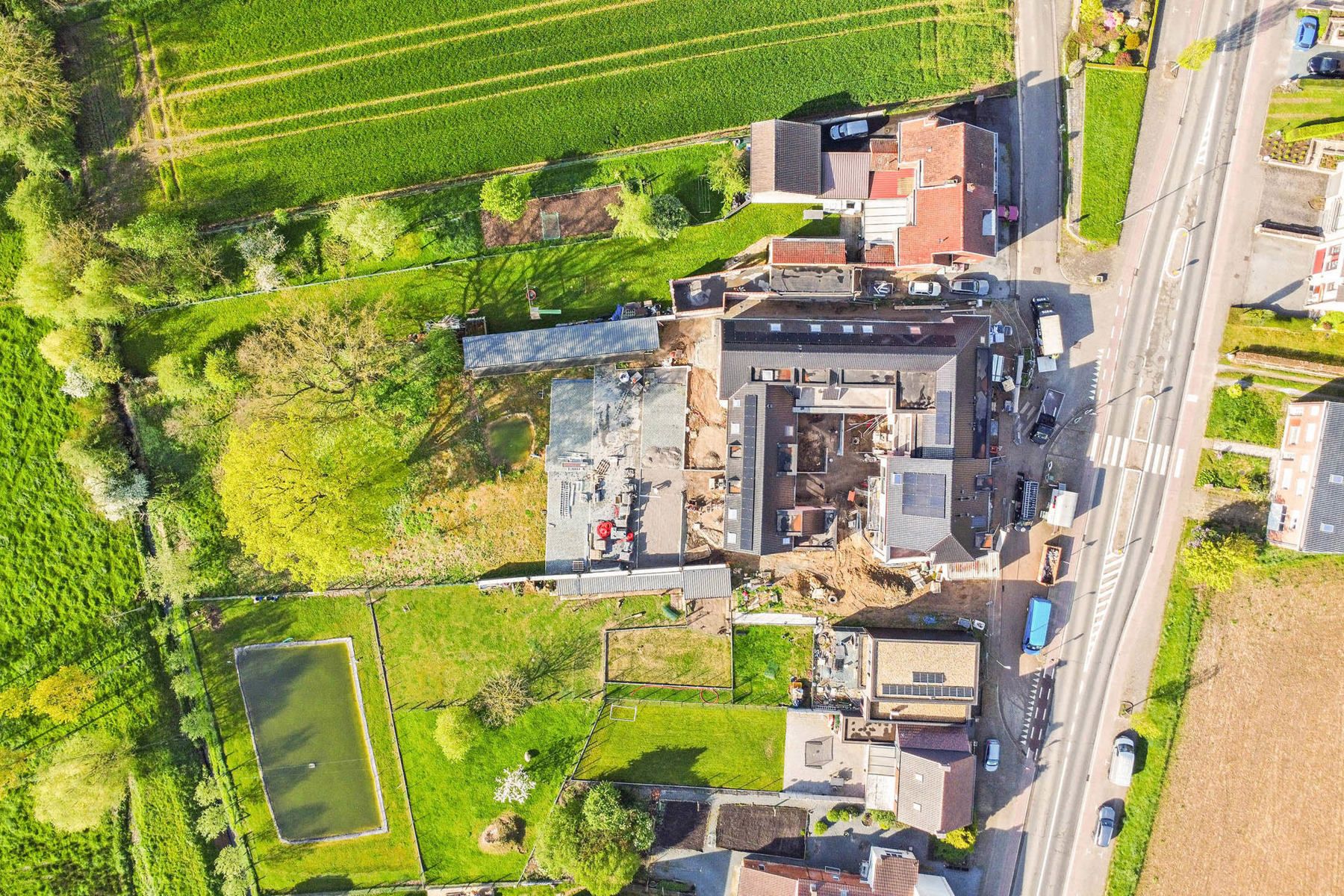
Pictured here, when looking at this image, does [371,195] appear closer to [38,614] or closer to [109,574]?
[109,574]

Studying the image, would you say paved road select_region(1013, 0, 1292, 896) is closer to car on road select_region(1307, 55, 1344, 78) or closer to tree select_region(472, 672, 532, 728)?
car on road select_region(1307, 55, 1344, 78)

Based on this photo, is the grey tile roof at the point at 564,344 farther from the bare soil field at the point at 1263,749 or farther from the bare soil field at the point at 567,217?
the bare soil field at the point at 1263,749

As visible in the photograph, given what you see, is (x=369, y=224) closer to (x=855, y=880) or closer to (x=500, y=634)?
(x=500, y=634)

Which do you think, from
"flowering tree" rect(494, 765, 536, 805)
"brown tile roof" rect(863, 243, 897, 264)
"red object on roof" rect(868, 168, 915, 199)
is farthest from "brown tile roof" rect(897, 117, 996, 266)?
"flowering tree" rect(494, 765, 536, 805)

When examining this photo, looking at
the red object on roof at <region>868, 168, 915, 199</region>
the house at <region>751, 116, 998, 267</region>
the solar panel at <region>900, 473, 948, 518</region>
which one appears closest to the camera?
the solar panel at <region>900, 473, 948, 518</region>

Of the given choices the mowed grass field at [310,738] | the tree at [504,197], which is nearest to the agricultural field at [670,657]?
the mowed grass field at [310,738]


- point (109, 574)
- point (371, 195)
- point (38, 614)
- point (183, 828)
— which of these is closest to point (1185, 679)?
point (371, 195)
